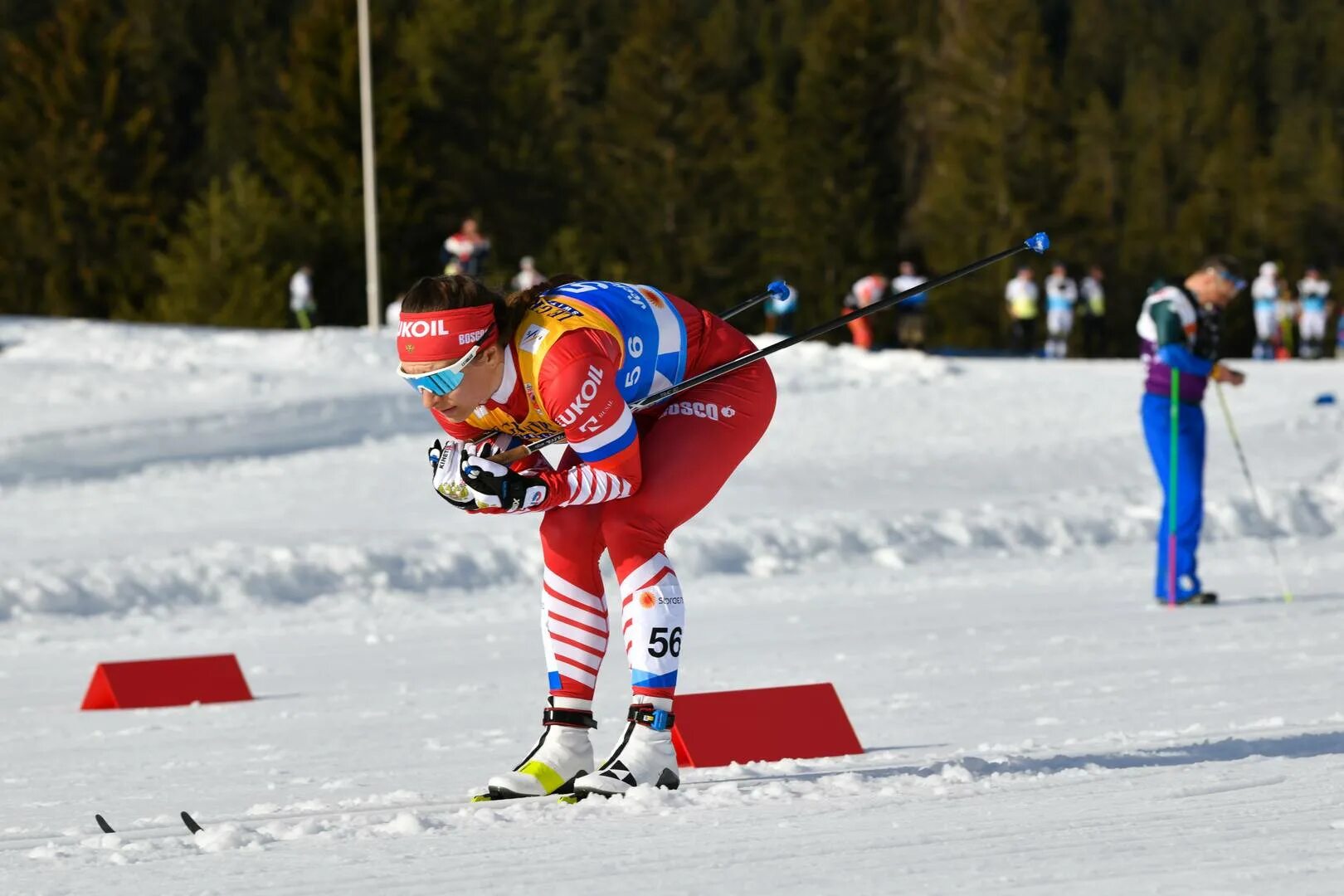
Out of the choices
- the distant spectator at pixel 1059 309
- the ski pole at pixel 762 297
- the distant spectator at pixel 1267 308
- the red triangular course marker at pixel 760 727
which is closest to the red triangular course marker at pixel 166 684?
the red triangular course marker at pixel 760 727

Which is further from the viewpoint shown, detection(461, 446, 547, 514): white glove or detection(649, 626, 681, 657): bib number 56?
detection(649, 626, 681, 657): bib number 56

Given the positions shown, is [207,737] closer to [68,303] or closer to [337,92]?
[337,92]

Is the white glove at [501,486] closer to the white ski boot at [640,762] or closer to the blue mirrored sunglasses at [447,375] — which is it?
the blue mirrored sunglasses at [447,375]

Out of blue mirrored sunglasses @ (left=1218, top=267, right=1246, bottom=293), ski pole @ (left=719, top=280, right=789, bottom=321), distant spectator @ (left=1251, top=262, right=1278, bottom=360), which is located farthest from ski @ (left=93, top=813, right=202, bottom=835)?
distant spectator @ (left=1251, top=262, right=1278, bottom=360)

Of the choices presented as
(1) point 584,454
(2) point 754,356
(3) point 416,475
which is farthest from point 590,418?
(3) point 416,475

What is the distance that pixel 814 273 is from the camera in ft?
215

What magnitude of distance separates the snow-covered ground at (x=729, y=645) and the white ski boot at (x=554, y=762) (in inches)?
8.3

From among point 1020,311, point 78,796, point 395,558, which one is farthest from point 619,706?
point 1020,311

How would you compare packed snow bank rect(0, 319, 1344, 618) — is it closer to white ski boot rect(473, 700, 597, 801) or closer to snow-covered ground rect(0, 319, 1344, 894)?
snow-covered ground rect(0, 319, 1344, 894)

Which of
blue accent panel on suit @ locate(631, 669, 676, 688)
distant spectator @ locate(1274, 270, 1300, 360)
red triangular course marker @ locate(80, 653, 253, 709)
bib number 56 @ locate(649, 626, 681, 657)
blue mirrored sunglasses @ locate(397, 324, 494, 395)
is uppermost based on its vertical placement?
distant spectator @ locate(1274, 270, 1300, 360)

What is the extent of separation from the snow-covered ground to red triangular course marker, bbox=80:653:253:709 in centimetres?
18

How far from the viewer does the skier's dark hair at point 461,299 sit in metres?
4.99

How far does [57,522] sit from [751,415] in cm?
1144

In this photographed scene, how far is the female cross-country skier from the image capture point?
4.97 m
